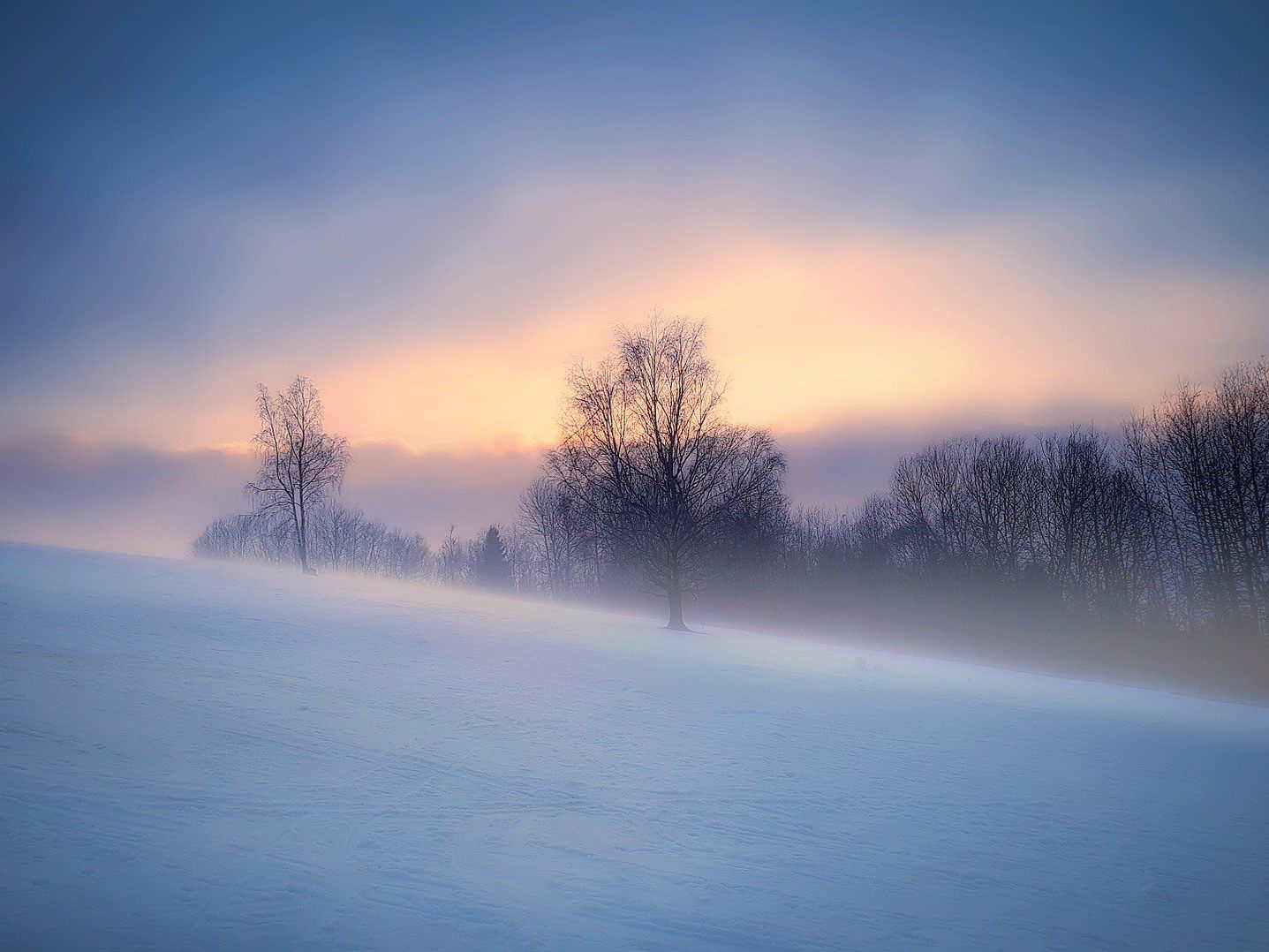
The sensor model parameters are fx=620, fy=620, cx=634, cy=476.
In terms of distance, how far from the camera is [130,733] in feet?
23.0

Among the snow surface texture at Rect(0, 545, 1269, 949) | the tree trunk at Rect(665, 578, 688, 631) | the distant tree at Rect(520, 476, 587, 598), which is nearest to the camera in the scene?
the snow surface texture at Rect(0, 545, 1269, 949)

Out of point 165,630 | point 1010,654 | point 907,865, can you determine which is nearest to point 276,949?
point 907,865

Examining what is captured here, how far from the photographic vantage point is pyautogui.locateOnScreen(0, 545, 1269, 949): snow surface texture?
462 centimetres

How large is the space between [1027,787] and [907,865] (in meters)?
4.39

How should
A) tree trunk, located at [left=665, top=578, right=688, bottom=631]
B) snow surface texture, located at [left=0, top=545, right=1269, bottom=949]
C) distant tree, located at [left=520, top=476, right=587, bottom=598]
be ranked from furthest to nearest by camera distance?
distant tree, located at [left=520, top=476, right=587, bottom=598] → tree trunk, located at [left=665, top=578, right=688, bottom=631] → snow surface texture, located at [left=0, top=545, right=1269, bottom=949]

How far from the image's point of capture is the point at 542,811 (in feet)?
21.6

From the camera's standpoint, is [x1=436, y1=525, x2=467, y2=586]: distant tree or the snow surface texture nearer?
the snow surface texture

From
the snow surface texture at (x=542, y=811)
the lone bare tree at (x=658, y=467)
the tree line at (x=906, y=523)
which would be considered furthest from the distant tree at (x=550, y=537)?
the snow surface texture at (x=542, y=811)

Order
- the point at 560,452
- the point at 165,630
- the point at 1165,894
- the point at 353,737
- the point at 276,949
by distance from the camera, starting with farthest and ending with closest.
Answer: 1. the point at 560,452
2. the point at 165,630
3. the point at 353,737
4. the point at 1165,894
5. the point at 276,949

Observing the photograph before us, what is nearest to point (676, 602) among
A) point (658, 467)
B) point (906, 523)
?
point (658, 467)

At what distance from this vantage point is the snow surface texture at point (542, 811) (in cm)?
462

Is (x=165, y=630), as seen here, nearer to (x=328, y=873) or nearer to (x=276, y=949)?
(x=328, y=873)

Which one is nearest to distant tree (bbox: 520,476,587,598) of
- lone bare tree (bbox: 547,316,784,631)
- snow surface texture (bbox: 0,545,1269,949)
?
lone bare tree (bbox: 547,316,784,631)

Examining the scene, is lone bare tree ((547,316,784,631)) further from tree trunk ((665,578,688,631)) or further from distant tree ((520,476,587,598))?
distant tree ((520,476,587,598))
